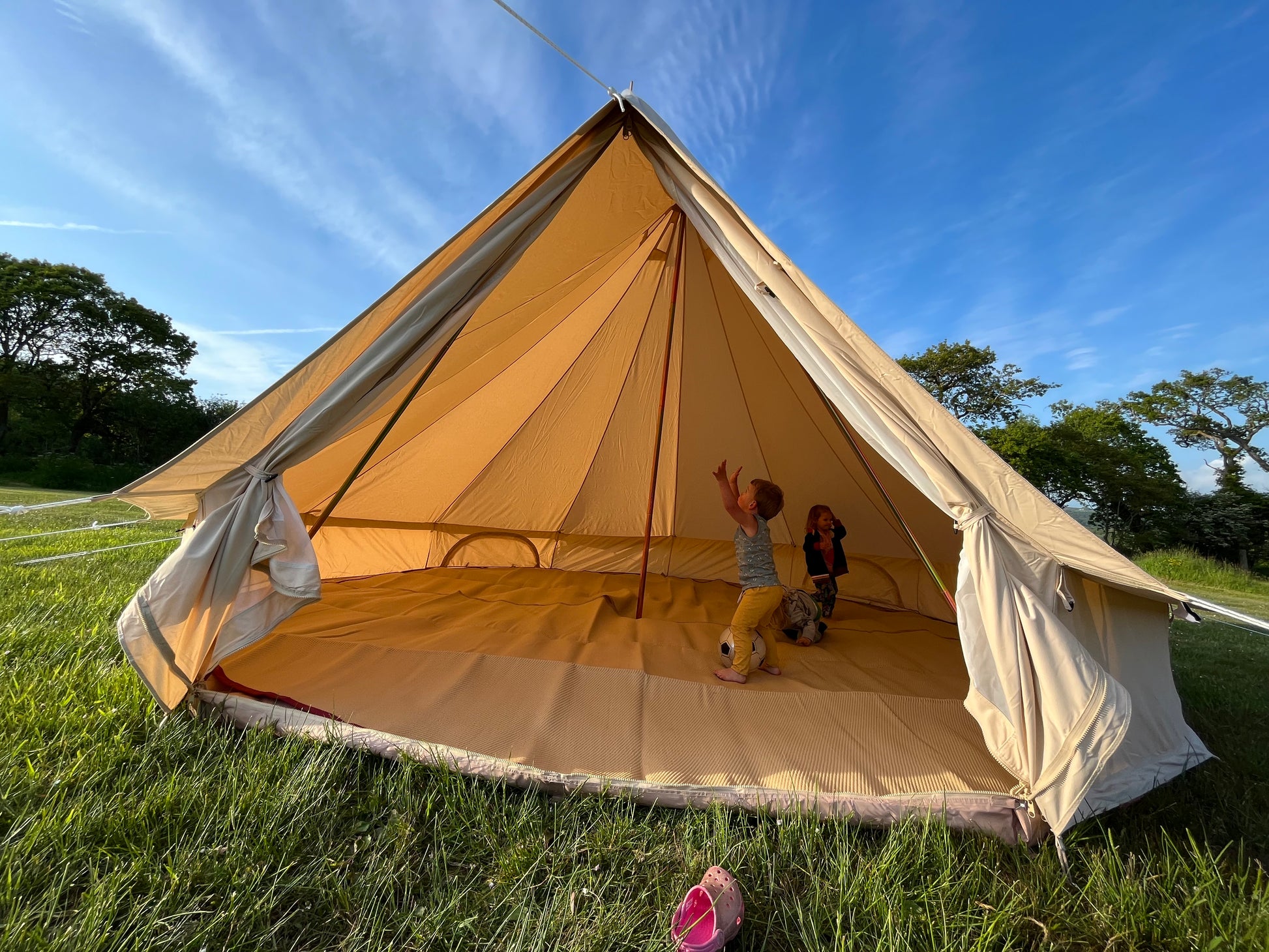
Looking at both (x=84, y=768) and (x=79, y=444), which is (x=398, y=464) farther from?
(x=79, y=444)

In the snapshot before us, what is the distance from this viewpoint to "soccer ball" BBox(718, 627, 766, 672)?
2783 millimetres

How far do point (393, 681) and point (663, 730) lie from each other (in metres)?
1.11

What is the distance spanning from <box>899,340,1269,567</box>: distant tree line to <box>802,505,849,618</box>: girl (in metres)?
17.1

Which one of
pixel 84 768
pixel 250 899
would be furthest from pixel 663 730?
pixel 84 768

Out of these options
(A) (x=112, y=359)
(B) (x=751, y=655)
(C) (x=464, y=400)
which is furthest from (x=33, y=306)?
(B) (x=751, y=655)

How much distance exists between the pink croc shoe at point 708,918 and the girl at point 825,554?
9.99 feet

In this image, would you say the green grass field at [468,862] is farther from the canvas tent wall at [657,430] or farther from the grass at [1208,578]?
the grass at [1208,578]

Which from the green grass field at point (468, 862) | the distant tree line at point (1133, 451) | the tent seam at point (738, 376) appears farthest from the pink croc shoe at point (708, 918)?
the distant tree line at point (1133, 451)

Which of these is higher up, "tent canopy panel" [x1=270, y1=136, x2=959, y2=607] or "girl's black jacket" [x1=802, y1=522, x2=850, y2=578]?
"tent canopy panel" [x1=270, y1=136, x2=959, y2=607]

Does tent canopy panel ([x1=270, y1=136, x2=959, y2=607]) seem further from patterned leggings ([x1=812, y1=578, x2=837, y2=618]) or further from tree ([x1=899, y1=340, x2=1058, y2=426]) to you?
tree ([x1=899, y1=340, x2=1058, y2=426])

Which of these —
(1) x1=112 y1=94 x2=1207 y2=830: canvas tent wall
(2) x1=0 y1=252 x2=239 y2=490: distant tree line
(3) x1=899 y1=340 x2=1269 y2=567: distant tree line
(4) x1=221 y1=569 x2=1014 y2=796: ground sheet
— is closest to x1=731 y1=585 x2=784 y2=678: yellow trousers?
(4) x1=221 y1=569 x2=1014 y2=796: ground sheet

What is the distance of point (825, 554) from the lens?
412 centimetres

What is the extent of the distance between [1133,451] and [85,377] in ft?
132

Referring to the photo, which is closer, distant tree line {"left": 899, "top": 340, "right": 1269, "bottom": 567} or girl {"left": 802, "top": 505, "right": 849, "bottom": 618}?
girl {"left": 802, "top": 505, "right": 849, "bottom": 618}
